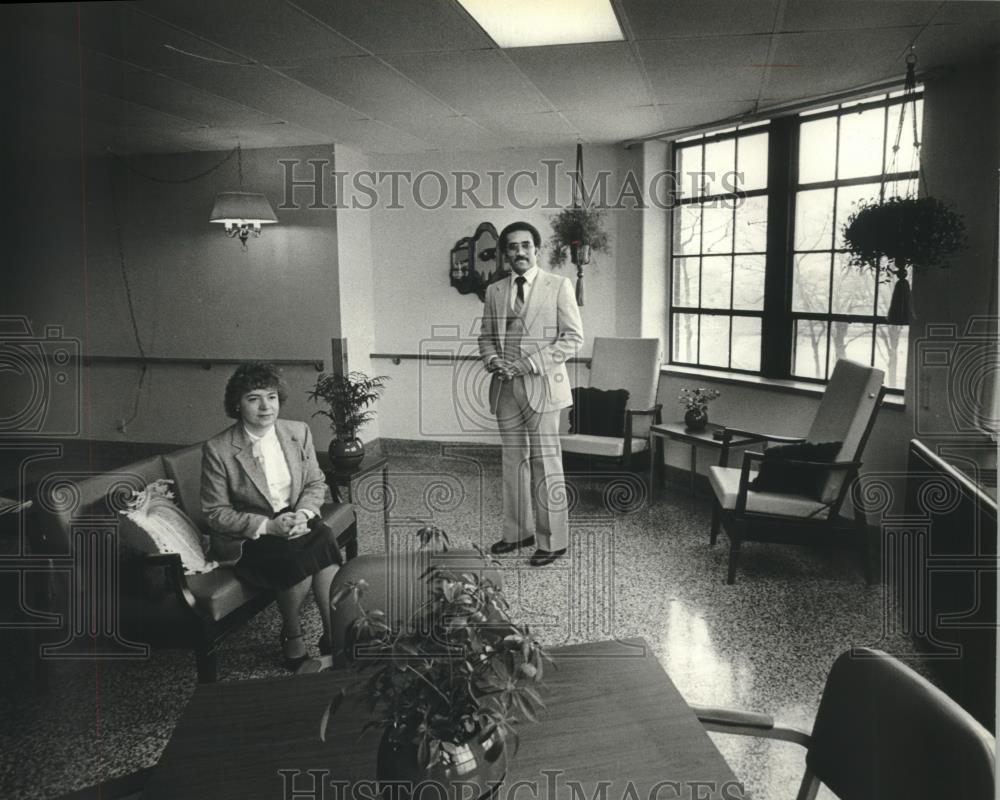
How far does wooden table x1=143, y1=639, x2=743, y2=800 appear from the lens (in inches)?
56.0

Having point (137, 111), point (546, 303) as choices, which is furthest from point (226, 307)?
point (546, 303)

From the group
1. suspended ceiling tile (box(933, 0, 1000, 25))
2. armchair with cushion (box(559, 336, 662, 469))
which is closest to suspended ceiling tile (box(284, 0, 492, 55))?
suspended ceiling tile (box(933, 0, 1000, 25))

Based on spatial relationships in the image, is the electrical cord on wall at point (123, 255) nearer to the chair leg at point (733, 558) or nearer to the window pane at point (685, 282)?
the window pane at point (685, 282)

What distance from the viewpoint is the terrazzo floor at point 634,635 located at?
2701mm

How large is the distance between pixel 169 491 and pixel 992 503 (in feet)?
10.4

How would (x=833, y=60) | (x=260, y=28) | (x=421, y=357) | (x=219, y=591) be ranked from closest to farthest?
(x=219, y=591), (x=260, y=28), (x=833, y=60), (x=421, y=357)

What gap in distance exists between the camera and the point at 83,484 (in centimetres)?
310

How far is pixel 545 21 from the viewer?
3414mm

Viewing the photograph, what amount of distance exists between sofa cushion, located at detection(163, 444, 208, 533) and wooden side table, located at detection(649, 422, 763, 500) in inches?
117

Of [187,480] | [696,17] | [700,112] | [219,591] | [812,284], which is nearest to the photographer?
[219,591]

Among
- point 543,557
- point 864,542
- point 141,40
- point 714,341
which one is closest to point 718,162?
point 714,341

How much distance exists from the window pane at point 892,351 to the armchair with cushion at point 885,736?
354 cm

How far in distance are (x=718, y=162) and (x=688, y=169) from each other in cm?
30

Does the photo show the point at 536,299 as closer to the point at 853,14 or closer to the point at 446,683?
the point at 853,14
